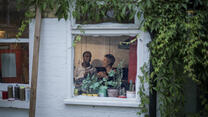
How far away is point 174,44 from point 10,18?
11.1 ft

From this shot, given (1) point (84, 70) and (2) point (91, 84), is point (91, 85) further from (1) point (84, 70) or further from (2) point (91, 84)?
(1) point (84, 70)

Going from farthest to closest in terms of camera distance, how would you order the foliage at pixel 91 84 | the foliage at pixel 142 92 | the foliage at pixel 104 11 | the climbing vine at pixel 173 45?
the foliage at pixel 91 84, the foliage at pixel 104 11, the foliage at pixel 142 92, the climbing vine at pixel 173 45

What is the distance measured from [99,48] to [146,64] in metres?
1.00

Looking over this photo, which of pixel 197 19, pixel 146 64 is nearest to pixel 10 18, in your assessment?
pixel 146 64

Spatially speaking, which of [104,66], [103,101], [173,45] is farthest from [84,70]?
[173,45]

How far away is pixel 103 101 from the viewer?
15.3ft

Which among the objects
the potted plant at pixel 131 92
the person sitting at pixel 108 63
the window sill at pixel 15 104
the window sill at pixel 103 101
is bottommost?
the window sill at pixel 15 104

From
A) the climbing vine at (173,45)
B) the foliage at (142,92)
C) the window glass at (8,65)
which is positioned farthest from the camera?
the window glass at (8,65)

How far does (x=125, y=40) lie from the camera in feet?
15.5

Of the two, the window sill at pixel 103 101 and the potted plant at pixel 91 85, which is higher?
the potted plant at pixel 91 85

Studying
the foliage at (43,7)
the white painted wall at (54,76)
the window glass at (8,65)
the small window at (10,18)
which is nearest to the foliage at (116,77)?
the white painted wall at (54,76)

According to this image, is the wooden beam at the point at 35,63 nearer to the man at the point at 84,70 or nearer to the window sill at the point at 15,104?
the window sill at the point at 15,104

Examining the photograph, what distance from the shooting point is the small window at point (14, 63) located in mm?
5113

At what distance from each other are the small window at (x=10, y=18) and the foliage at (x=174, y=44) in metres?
2.57
